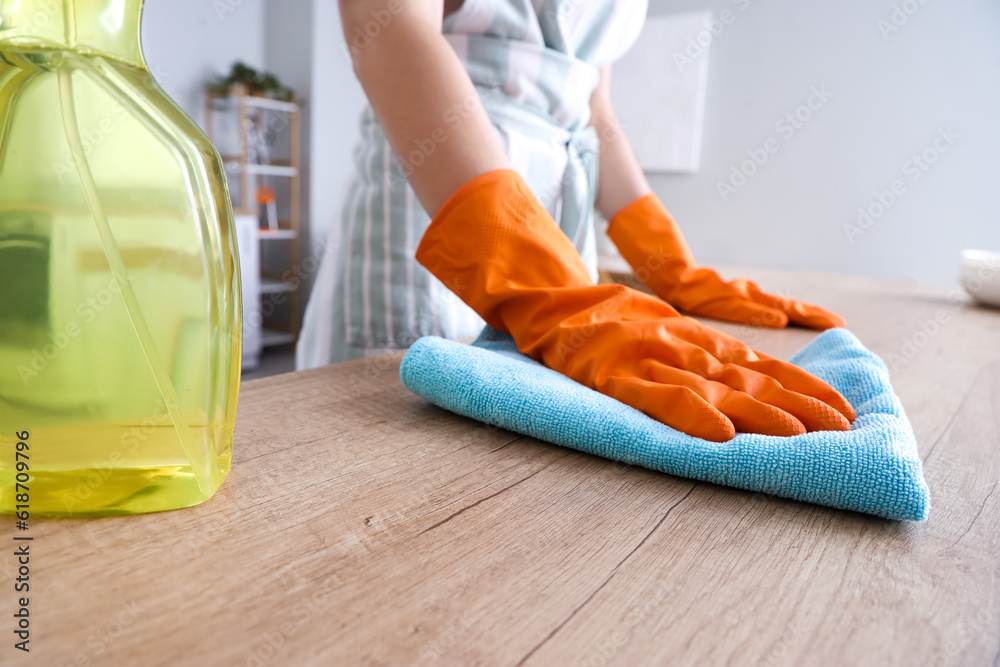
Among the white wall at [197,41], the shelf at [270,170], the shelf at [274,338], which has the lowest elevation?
the shelf at [274,338]

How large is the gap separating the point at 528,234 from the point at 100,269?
1.13 ft

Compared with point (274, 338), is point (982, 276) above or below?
above

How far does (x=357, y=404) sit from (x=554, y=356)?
0.52ft

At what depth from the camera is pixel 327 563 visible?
0.26m

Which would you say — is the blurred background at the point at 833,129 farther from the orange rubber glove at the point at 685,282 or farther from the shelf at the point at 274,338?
the orange rubber glove at the point at 685,282

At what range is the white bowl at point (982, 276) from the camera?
1.29 m

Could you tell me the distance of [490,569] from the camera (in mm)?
262

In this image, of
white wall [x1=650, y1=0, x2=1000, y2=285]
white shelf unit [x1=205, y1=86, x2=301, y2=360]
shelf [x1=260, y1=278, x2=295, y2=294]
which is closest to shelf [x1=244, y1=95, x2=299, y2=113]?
white shelf unit [x1=205, y1=86, x2=301, y2=360]

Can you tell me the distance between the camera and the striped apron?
833mm

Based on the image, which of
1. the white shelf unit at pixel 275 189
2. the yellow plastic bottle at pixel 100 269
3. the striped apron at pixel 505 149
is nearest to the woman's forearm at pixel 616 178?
the striped apron at pixel 505 149

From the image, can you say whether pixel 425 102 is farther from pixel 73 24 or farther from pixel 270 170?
pixel 270 170

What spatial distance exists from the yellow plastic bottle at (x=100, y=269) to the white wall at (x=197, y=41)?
3.94 metres

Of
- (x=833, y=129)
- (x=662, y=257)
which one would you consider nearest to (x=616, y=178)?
(x=662, y=257)

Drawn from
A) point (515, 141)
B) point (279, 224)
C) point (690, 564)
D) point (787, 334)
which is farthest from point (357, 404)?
point (279, 224)
